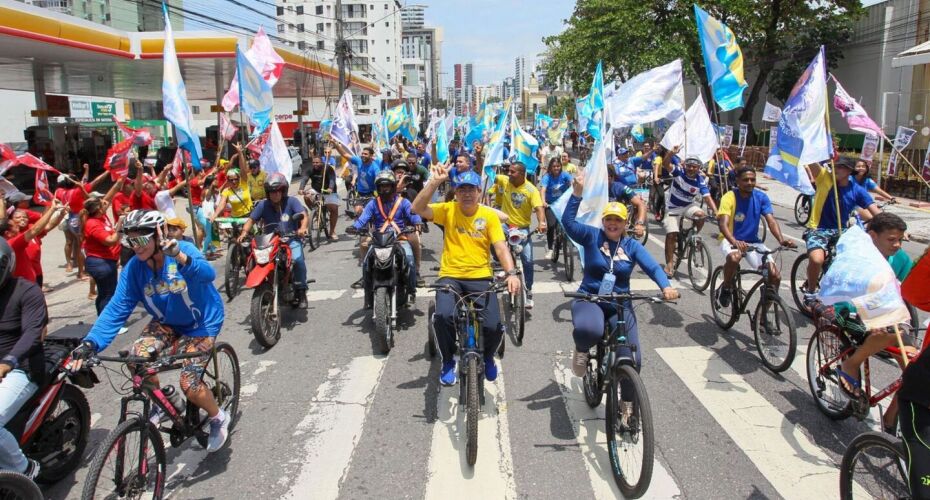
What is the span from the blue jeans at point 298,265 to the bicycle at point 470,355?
3.24m

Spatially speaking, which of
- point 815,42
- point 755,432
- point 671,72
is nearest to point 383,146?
point 671,72

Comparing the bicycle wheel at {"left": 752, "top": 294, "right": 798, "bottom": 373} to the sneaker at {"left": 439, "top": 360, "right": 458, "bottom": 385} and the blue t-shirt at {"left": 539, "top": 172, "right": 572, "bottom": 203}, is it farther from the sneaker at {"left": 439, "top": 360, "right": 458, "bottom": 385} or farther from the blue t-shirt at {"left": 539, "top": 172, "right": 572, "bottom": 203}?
the blue t-shirt at {"left": 539, "top": 172, "right": 572, "bottom": 203}

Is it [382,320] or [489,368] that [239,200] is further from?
[489,368]

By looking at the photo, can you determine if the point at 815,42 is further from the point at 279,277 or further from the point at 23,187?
the point at 23,187

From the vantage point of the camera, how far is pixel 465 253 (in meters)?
5.11

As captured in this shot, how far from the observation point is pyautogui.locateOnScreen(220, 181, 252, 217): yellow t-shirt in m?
10.1

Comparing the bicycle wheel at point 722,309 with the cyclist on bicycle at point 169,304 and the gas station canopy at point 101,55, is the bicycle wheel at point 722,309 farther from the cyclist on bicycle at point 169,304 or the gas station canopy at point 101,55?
the gas station canopy at point 101,55

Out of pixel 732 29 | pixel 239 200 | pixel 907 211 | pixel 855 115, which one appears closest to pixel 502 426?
pixel 855 115

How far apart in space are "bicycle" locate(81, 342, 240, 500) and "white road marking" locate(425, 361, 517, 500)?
1.62m

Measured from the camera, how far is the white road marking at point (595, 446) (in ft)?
12.7

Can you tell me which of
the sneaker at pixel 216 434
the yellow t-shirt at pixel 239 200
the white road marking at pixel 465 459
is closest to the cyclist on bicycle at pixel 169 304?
the sneaker at pixel 216 434

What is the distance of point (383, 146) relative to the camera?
19.0 metres

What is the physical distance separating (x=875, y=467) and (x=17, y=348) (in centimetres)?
472

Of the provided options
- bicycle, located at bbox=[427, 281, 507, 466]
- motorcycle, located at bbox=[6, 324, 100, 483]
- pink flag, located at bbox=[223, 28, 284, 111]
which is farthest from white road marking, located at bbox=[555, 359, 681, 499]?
pink flag, located at bbox=[223, 28, 284, 111]
